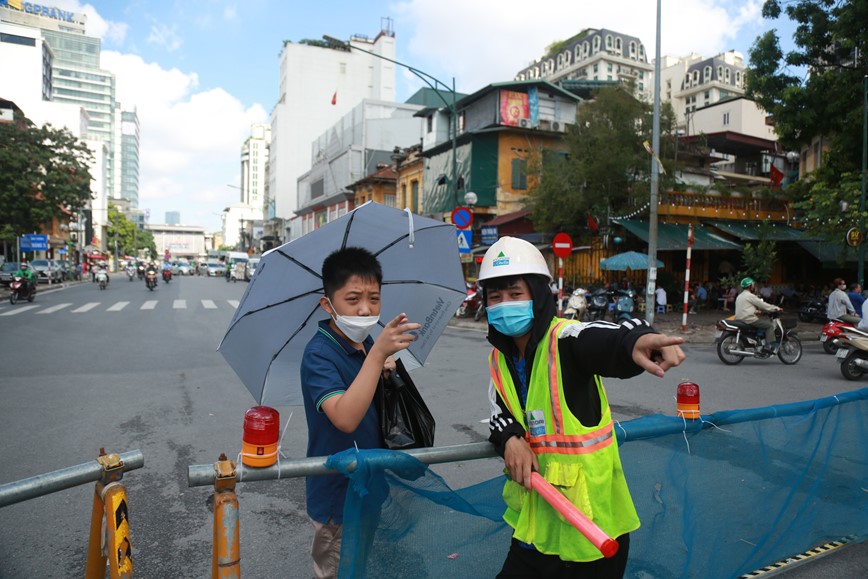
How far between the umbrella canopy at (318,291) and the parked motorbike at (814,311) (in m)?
19.7

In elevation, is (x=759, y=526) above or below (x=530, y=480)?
below

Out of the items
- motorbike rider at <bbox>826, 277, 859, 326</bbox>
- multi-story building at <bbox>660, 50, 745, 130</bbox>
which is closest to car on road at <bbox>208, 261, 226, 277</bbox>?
multi-story building at <bbox>660, 50, 745, 130</bbox>

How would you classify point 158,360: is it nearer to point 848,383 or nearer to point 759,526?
point 759,526

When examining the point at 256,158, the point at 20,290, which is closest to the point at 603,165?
the point at 20,290

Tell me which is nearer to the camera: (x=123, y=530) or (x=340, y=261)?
(x=123, y=530)

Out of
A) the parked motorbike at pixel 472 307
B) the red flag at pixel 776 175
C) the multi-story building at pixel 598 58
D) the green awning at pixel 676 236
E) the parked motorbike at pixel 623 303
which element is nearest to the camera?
the parked motorbike at pixel 623 303

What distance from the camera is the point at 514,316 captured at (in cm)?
193

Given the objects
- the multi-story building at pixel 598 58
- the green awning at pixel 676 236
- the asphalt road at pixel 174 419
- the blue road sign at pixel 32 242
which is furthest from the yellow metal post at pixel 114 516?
the multi-story building at pixel 598 58

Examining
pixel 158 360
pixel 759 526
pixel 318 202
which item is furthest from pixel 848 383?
pixel 318 202

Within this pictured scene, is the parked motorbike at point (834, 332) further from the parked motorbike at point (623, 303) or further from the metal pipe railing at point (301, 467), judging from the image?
the metal pipe railing at point (301, 467)

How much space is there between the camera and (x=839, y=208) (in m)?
17.3

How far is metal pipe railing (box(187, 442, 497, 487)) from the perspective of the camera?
69.3 inches

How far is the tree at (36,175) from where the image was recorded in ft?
97.8

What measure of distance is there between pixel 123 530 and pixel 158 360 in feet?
31.1
